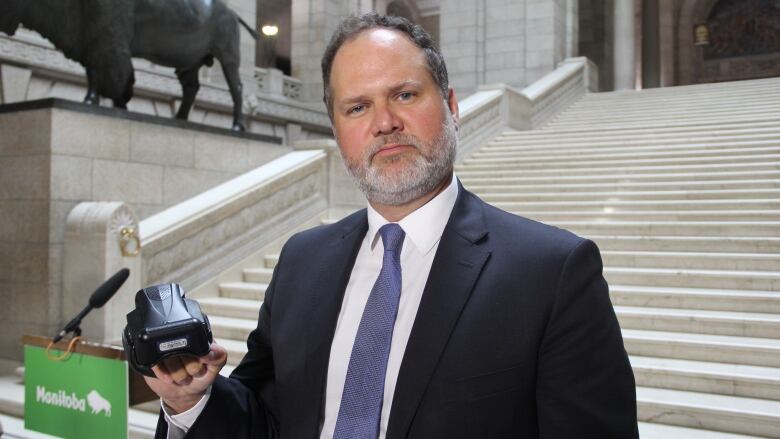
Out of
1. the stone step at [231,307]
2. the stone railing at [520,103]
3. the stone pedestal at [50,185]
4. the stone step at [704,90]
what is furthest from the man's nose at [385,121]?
the stone step at [704,90]

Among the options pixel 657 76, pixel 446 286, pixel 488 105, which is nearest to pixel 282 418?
pixel 446 286

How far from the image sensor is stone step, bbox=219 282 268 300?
727cm

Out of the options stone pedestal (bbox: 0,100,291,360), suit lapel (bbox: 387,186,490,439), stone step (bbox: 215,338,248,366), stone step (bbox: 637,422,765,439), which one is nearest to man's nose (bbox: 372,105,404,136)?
suit lapel (bbox: 387,186,490,439)

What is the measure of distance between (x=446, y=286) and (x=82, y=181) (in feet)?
20.4

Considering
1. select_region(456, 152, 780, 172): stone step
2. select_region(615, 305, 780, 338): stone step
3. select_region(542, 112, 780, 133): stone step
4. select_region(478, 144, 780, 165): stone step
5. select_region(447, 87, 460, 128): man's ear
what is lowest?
select_region(615, 305, 780, 338): stone step

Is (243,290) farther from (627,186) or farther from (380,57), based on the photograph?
(380,57)

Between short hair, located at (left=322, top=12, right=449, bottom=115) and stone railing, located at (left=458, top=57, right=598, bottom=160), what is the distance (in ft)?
34.1

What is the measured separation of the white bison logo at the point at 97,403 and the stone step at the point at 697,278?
4.59 meters

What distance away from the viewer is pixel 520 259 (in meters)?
1.55

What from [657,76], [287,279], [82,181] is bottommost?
[287,279]

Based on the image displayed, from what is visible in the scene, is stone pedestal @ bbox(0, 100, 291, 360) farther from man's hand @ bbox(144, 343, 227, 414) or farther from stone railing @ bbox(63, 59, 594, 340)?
man's hand @ bbox(144, 343, 227, 414)

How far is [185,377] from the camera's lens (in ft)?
5.18

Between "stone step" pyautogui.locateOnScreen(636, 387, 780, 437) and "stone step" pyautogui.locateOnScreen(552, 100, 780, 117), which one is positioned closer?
"stone step" pyautogui.locateOnScreen(636, 387, 780, 437)

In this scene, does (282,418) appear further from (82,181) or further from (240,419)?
(82,181)
